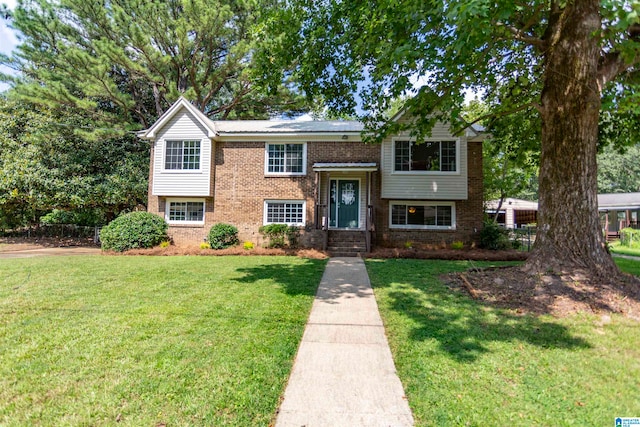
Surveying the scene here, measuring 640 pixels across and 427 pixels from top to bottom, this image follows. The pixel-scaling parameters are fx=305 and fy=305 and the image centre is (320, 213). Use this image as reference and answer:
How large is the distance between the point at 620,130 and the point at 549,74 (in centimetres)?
613

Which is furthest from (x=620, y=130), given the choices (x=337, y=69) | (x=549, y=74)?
(x=337, y=69)

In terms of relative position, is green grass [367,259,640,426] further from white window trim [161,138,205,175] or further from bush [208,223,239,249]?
white window trim [161,138,205,175]

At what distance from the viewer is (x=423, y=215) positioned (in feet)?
46.9

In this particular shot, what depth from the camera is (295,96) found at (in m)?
19.6

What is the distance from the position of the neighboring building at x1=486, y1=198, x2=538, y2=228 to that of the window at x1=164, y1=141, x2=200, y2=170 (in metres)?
25.1

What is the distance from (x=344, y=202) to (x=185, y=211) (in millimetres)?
7909

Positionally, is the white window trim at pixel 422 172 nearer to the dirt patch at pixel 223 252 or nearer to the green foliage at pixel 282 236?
the dirt patch at pixel 223 252

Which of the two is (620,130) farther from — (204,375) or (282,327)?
(204,375)

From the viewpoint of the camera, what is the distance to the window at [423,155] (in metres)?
13.8

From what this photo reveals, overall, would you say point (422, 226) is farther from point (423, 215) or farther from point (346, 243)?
point (346, 243)

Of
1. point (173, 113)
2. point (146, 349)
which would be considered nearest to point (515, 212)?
point (173, 113)

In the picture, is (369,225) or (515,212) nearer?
(369,225)

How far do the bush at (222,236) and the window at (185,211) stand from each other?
164cm

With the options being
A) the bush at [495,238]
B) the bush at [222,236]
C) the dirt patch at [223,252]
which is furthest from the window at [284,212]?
the bush at [495,238]
